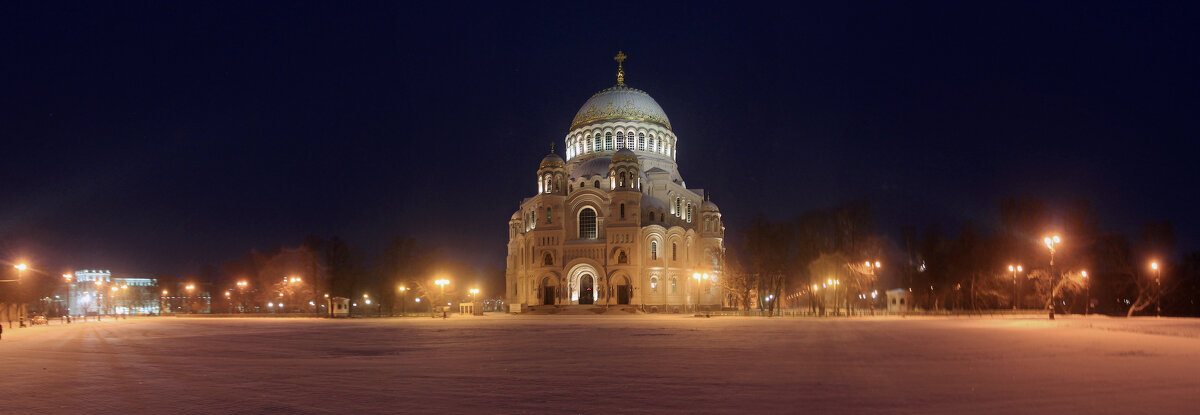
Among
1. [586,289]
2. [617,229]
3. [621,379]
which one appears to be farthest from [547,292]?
[621,379]

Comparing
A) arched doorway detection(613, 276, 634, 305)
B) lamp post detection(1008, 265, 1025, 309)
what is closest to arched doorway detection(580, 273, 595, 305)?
arched doorway detection(613, 276, 634, 305)

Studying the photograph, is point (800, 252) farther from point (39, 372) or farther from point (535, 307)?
point (39, 372)

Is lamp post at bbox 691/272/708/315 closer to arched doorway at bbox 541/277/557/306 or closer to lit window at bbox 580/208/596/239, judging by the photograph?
lit window at bbox 580/208/596/239

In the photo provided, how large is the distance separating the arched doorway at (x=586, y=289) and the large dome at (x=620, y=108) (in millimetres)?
16813

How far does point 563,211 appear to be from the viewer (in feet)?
233

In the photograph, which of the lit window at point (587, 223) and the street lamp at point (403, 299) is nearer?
the street lamp at point (403, 299)

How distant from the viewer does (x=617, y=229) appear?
224 ft

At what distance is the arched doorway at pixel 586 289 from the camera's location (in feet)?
230

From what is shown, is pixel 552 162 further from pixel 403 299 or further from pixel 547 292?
pixel 403 299

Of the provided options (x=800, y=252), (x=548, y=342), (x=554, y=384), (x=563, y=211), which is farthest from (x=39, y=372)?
(x=563, y=211)

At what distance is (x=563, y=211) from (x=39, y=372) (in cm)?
5671

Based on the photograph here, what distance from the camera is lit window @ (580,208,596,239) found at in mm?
71312

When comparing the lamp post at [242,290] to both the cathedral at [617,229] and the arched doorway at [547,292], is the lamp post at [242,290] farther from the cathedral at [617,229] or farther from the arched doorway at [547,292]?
the arched doorway at [547,292]

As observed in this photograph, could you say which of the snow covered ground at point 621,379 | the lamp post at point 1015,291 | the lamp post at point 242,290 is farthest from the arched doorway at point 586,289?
the snow covered ground at point 621,379
